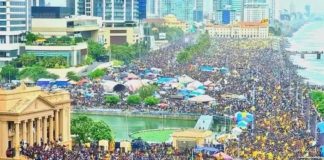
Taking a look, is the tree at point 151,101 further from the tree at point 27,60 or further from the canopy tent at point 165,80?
the tree at point 27,60

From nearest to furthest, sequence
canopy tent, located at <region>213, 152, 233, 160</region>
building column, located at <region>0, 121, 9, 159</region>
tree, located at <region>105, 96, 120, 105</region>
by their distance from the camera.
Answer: building column, located at <region>0, 121, 9, 159</region> → canopy tent, located at <region>213, 152, 233, 160</region> → tree, located at <region>105, 96, 120, 105</region>

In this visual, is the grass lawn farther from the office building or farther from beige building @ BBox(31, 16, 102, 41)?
beige building @ BBox(31, 16, 102, 41)

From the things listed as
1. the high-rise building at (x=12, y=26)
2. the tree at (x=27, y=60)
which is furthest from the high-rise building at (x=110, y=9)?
the tree at (x=27, y=60)

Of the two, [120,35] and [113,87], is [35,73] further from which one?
[120,35]

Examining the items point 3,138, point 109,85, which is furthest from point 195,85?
point 3,138

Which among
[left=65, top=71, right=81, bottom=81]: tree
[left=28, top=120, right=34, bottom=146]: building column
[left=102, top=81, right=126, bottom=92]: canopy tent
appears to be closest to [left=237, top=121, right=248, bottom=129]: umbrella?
[left=28, top=120, right=34, bottom=146]: building column

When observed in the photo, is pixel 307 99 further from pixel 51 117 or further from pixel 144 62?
pixel 144 62
